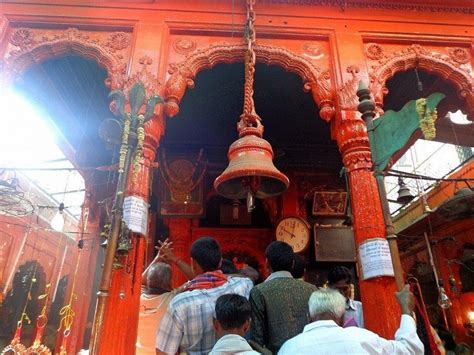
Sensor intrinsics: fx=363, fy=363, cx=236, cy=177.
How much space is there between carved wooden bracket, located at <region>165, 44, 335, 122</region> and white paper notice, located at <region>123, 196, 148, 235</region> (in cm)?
124

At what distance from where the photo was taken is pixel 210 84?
20.9ft

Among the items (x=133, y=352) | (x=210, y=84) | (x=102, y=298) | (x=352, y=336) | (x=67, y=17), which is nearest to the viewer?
(x=352, y=336)

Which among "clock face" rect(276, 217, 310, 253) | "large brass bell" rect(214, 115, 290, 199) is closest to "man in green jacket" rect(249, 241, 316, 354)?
"large brass bell" rect(214, 115, 290, 199)

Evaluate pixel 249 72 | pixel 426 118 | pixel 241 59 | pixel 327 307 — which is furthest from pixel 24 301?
pixel 426 118

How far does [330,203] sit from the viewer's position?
820 cm

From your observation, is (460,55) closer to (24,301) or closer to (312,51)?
(312,51)

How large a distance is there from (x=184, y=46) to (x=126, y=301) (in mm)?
3358

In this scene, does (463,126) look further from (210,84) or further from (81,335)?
(81,335)

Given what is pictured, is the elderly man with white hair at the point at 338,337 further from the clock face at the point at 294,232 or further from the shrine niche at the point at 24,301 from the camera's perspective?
the shrine niche at the point at 24,301

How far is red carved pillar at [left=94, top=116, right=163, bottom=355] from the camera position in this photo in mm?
3322

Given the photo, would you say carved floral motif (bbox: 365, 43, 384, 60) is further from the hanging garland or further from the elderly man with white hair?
the elderly man with white hair

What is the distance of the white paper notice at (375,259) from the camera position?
3.68 meters

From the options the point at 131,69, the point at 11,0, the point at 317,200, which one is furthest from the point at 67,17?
the point at 317,200

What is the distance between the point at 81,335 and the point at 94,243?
1897 mm
